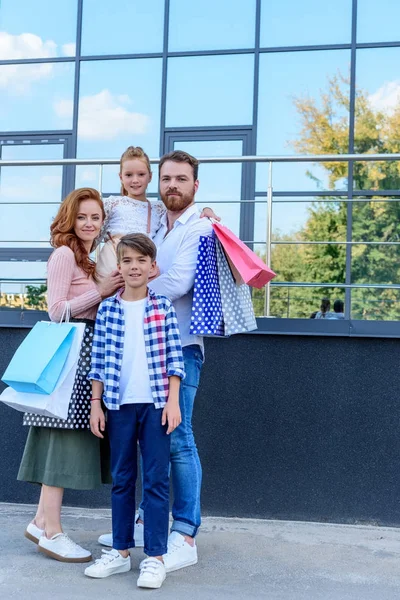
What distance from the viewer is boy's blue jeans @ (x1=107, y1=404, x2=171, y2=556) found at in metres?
3.29

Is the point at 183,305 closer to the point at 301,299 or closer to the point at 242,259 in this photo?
the point at 242,259

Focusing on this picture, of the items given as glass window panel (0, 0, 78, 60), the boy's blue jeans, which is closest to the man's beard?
the boy's blue jeans

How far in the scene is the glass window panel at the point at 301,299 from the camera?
7625 mm

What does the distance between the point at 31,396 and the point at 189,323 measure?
0.78m

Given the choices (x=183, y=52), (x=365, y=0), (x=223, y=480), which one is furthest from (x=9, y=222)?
(x=223, y=480)

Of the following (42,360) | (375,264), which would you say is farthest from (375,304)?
(42,360)

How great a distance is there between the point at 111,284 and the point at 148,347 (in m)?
0.39

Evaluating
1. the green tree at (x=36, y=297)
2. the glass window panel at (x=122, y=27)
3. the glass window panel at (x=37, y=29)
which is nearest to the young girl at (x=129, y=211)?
the green tree at (x=36, y=297)

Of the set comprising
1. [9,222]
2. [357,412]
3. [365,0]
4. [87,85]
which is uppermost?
[365,0]

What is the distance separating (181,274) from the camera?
11.5 feet

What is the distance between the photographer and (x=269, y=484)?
441 cm

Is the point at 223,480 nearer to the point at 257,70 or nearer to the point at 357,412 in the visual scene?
the point at 357,412

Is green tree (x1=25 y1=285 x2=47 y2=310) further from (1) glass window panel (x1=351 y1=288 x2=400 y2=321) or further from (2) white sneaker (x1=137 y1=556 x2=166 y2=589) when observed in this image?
(2) white sneaker (x1=137 y1=556 x2=166 y2=589)

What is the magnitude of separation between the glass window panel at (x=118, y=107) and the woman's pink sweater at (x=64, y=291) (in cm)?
534
